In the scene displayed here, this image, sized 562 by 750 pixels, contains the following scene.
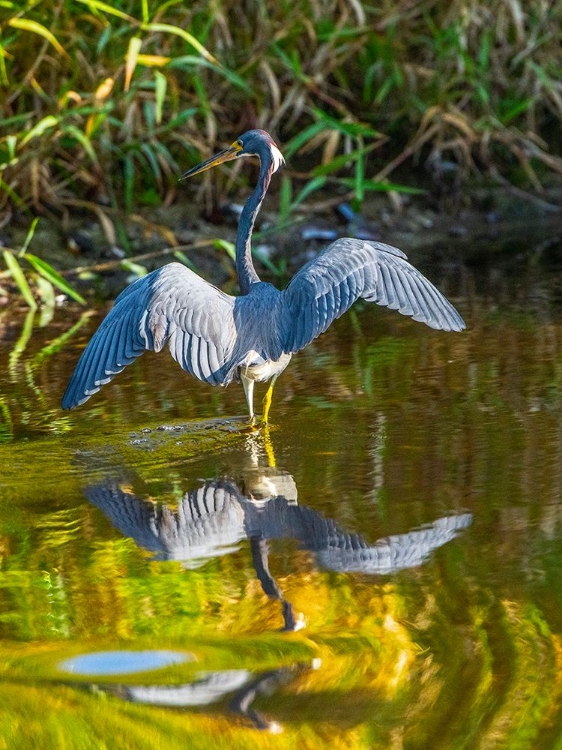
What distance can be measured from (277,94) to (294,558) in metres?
5.92

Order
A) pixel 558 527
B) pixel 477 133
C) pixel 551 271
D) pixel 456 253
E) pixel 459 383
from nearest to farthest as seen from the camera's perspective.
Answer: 1. pixel 558 527
2. pixel 459 383
3. pixel 551 271
4. pixel 456 253
5. pixel 477 133

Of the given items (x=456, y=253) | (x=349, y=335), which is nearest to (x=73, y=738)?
(x=349, y=335)

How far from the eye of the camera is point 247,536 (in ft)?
12.8

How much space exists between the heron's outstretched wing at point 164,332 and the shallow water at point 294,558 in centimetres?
29

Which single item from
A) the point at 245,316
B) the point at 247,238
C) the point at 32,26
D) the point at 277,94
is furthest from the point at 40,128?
the point at 245,316

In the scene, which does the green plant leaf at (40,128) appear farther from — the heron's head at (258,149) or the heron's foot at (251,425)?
the heron's foot at (251,425)

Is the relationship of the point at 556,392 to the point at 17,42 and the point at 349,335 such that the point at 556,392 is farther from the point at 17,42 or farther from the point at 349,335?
the point at 17,42

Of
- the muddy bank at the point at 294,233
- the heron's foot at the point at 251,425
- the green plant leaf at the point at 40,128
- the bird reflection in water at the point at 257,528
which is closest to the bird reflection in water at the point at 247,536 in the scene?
the bird reflection in water at the point at 257,528

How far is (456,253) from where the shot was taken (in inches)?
357

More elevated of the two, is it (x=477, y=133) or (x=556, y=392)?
(x=477, y=133)

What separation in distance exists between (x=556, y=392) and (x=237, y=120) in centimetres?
488

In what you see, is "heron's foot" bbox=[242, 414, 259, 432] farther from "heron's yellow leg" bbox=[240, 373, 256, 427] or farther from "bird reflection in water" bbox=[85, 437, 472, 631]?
"bird reflection in water" bbox=[85, 437, 472, 631]

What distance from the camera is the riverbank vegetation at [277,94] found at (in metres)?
8.01

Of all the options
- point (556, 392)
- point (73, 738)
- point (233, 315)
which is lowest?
point (73, 738)
